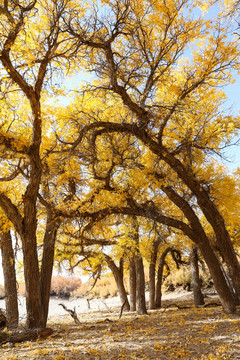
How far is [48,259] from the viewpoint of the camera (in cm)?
869

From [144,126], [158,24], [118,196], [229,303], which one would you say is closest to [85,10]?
[158,24]

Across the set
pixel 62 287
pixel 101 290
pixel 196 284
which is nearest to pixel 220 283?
pixel 196 284

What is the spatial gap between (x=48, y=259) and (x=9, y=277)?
247 centimetres

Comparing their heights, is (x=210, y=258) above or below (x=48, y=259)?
below

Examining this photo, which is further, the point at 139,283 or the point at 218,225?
the point at 139,283

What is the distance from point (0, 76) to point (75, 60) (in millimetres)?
2089

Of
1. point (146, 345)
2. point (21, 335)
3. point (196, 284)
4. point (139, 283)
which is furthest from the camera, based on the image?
point (196, 284)

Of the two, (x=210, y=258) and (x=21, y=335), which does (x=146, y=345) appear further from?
(x=210, y=258)

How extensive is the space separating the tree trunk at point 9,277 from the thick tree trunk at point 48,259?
5.91 ft

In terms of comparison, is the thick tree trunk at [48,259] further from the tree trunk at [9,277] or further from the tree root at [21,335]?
the tree trunk at [9,277]

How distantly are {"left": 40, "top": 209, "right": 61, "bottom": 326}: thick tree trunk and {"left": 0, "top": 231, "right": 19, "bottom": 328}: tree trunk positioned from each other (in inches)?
70.9

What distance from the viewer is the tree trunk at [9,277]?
9.98 metres

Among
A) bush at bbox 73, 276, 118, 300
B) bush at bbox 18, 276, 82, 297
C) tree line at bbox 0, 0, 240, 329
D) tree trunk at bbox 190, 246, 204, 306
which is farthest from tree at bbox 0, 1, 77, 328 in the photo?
bush at bbox 18, 276, 82, 297

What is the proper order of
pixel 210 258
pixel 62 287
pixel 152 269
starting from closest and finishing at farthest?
1. pixel 210 258
2. pixel 152 269
3. pixel 62 287
